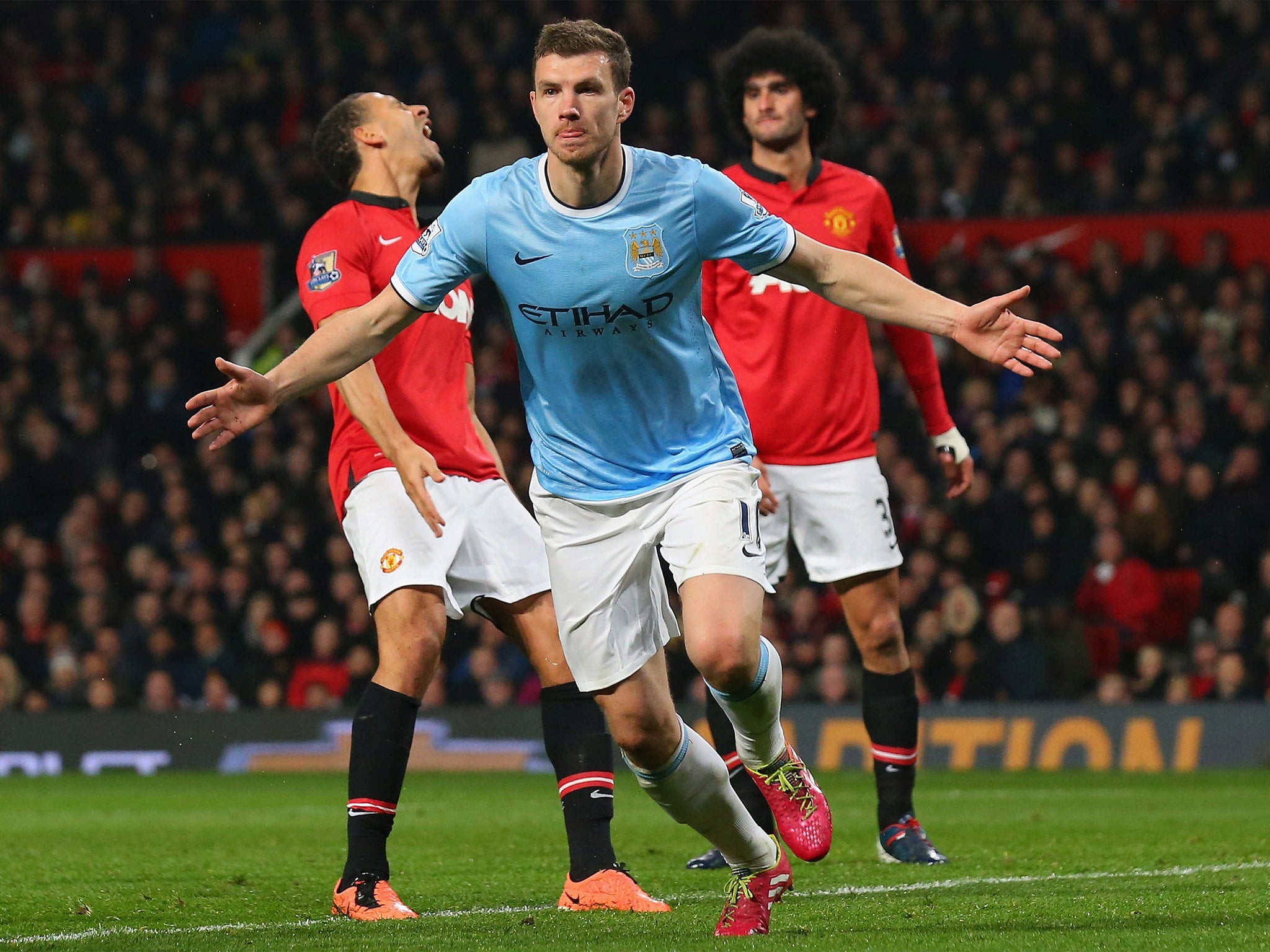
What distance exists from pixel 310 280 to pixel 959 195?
11.4 meters

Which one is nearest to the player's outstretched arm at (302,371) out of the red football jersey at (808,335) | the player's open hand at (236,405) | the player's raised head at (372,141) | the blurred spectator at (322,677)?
the player's open hand at (236,405)

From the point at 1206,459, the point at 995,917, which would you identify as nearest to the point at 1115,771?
the point at 1206,459

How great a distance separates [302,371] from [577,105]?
98 centimetres

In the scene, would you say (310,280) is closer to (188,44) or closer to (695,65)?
(695,65)

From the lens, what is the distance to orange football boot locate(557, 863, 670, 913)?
5.25 meters

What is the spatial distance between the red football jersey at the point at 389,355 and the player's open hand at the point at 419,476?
0.37 metres

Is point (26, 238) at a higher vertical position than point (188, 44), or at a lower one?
lower

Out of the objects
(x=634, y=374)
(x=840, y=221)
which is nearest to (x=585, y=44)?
(x=634, y=374)

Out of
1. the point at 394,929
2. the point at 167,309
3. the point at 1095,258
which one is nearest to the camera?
the point at 394,929

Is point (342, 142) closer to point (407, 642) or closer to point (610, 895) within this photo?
point (407, 642)

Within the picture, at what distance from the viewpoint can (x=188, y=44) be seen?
20734 mm

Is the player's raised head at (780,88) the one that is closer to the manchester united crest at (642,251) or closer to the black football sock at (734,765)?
the black football sock at (734,765)

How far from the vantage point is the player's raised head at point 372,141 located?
20.5ft

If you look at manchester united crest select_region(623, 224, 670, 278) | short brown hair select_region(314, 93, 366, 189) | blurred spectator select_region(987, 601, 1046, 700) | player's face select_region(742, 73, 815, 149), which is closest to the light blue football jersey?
manchester united crest select_region(623, 224, 670, 278)
